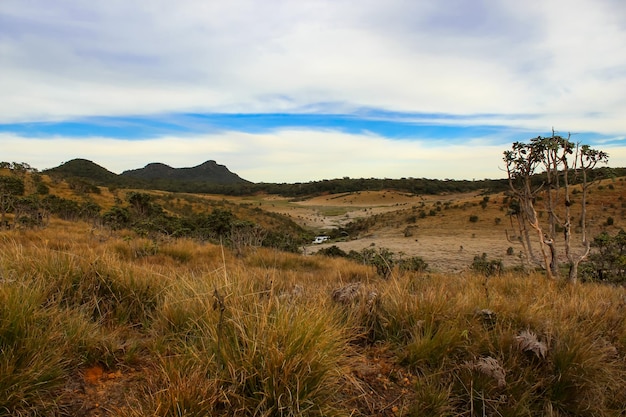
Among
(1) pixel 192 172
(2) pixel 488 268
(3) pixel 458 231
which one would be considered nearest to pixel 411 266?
(2) pixel 488 268

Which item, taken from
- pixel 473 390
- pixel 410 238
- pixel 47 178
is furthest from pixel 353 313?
pixel 47 178

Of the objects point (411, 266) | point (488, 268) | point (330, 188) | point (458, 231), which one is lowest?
point (458, 231)

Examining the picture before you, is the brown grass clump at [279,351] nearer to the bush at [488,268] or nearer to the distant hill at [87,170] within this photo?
the bush at [488,268]

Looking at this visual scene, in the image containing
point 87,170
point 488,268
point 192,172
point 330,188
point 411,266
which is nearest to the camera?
point 411,266

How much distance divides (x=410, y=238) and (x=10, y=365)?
23.4 metres

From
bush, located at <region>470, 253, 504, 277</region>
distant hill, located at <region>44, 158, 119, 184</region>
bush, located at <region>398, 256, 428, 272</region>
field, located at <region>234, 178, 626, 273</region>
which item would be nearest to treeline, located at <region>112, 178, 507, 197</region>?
distant hill, located at <region>44, 158, 119, 184</region>

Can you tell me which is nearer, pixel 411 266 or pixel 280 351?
pixel 280 351

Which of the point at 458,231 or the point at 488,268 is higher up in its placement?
the point at 488,268

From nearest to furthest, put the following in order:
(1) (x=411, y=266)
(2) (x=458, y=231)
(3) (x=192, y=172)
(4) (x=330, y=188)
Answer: (1) (x=411, y=266) → (2) (x=458, y=231) → (4) (x=330, y=188) → (3) (x=192, y=172)

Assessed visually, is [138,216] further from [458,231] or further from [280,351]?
[280,351]

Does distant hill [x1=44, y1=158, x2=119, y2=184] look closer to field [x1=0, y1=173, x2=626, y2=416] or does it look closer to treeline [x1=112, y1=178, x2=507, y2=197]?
treeline [x1=112, y1=178, x2=507, y2=197]

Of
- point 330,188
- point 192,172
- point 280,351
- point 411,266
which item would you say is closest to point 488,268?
point 411,266

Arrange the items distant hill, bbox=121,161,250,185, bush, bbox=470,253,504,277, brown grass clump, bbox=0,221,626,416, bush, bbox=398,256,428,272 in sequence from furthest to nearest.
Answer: distant hill, bbox=121,161,250,185, bush, bbox=470,253,504,277, bush, bbox=398,256,428,272, brown grass clump, bbox=0,221,626,416

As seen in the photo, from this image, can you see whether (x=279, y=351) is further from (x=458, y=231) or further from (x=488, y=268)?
(x=458, y=231)
